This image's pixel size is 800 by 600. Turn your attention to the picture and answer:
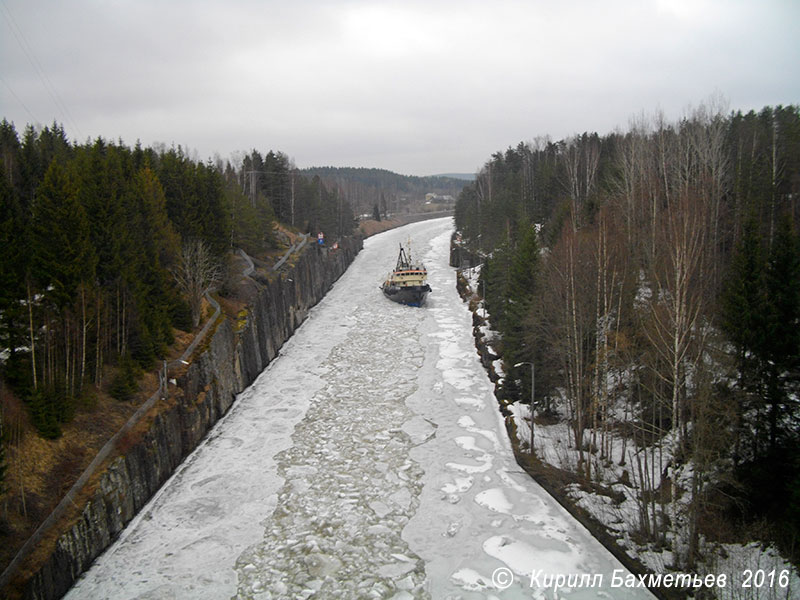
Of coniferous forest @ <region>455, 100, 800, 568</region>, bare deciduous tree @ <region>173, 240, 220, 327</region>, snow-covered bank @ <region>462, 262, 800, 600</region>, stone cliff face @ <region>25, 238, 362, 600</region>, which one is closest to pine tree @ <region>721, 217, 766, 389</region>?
coniferous forest @ <region>455, 100, 800, 568</region>

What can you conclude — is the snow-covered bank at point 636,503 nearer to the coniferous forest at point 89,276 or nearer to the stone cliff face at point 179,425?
the stone cliff face at point 179,425

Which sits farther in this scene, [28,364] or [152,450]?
[152,450]

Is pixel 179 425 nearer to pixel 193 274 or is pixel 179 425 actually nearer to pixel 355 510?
pixel 355 510

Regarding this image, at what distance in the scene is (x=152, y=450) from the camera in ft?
66.1

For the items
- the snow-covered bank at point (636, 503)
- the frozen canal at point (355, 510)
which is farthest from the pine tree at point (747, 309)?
the frozen canal at point (355, 510)

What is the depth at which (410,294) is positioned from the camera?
169ft

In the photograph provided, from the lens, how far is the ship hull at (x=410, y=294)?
5159 cm

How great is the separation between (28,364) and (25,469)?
153 inches

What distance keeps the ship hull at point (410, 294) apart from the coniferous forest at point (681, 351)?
1539cm

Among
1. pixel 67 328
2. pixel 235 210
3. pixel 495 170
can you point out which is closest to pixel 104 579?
pixel 67 328

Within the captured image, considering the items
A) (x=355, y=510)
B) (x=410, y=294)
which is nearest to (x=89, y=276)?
(x=355, y=510)

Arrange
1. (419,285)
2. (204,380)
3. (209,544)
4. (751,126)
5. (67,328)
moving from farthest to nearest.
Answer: (419,285) < (751,126) < (204,380) < (67,328) < (209,544)

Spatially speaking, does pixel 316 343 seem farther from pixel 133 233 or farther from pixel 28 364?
pixel 28 364

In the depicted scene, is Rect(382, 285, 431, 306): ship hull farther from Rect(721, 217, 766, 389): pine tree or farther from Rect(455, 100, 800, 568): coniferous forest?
Rect(721, 217, 766, 389): pine tree
